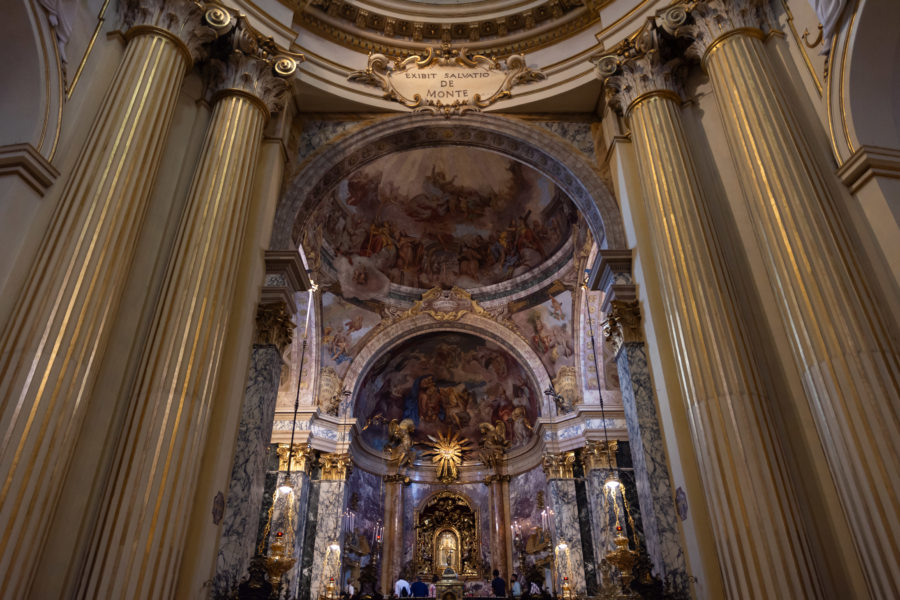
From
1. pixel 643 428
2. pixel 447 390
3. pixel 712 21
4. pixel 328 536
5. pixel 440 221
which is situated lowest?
pixel 328 536

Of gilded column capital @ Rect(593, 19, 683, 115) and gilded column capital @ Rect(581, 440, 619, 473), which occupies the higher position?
gilded column capital @ Rect(593, 19, 683, 115)

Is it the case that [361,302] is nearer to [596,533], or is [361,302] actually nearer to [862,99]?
[596,533]

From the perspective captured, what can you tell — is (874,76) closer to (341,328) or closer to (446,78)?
(446,78)

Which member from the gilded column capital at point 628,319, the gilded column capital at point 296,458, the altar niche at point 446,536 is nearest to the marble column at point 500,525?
the altar niche at point 446,536

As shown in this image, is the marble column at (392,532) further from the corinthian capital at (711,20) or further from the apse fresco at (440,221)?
the corinthian capital at (711,20)

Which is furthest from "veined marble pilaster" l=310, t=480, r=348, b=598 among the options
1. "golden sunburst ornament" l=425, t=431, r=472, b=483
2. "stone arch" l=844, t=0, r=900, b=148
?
"stone arch" l=844, t=0, r=900, b=148

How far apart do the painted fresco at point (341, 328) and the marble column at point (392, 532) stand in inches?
170

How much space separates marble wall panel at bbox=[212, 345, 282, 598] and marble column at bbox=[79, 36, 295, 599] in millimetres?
870

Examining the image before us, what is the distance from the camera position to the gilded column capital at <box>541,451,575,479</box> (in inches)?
596

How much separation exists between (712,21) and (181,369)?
23.5 ft

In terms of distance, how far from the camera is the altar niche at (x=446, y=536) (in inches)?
683

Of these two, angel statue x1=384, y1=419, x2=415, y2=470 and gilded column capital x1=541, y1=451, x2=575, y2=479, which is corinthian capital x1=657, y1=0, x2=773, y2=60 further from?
angel statue x1=384, y1=419, x2=415, y2=470

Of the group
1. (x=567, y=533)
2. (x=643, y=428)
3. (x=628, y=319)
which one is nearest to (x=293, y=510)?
(x=567, y=533)

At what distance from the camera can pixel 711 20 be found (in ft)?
22.9
